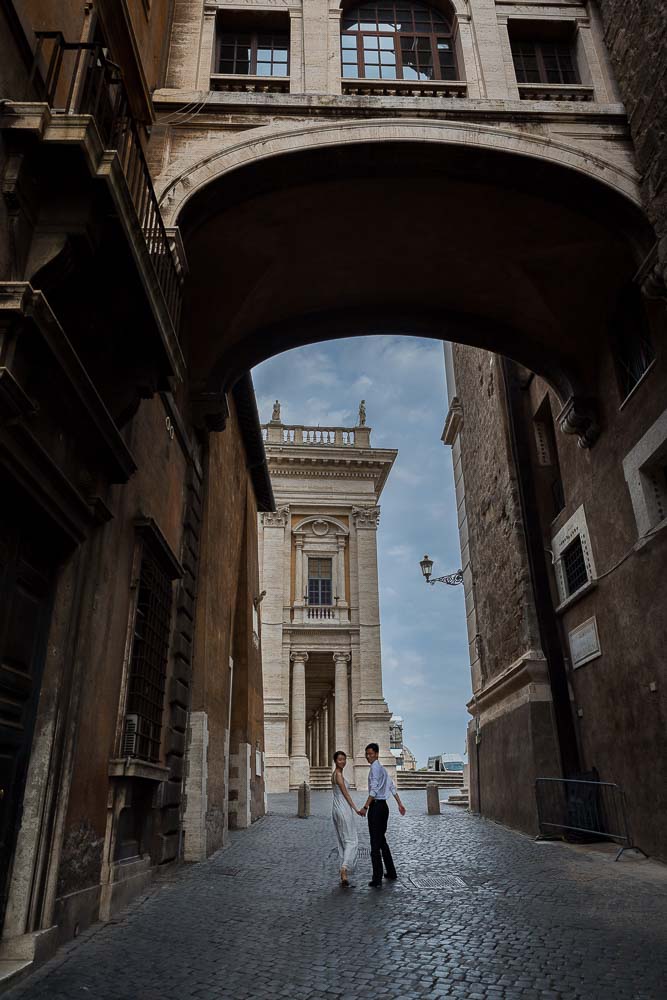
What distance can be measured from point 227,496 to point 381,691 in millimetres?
20885

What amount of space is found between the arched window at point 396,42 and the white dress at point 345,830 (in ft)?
30.7

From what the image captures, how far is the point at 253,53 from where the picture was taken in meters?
10.3

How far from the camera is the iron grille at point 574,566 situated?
1120 cm

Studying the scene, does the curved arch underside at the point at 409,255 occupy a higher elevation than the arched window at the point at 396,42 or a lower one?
lower

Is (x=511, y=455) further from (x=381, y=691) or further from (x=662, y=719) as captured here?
(x=381, y=691)

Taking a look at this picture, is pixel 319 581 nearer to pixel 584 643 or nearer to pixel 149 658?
pixel 584 643

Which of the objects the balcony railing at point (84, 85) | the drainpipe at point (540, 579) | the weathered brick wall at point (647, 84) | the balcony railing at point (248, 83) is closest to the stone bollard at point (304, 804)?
the drainpipe at point (540, 579)

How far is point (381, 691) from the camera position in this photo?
31422 mm

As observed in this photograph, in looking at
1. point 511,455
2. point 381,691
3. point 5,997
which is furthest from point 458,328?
point 381,691

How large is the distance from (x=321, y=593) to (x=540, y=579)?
22.5m

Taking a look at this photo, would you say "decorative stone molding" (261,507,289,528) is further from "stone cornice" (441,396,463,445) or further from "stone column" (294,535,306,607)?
"stone cornice" (441,396,463,445)

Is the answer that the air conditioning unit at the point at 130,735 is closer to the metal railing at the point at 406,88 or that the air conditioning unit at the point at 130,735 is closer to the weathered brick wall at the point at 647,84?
the weathered brick wall at the point at 647,84

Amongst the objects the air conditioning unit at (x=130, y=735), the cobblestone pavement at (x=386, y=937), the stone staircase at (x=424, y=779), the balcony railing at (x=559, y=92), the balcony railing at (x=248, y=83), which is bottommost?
the cobblestone pavement at (x=386, y=937)

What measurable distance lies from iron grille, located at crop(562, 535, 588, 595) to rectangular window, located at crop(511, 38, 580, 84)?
A: 22.5 feet
